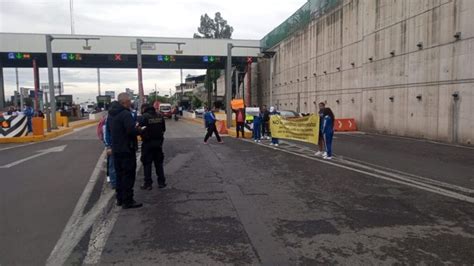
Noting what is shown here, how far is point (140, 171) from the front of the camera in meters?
10.6

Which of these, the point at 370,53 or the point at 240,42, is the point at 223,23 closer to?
the point at 240,42

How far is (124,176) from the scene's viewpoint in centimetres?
694

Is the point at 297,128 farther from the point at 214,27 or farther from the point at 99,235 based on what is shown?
the point at 214,27

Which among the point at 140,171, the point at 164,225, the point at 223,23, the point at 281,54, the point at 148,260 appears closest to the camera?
the point at 148,260

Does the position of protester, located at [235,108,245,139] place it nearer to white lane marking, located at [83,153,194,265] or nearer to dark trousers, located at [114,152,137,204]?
dark trousers, located at [114,152,137,204]

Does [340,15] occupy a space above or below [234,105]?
above

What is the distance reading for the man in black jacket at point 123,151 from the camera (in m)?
6.91

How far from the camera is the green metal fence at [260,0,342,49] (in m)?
31.8

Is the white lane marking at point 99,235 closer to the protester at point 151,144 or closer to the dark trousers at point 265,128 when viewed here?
the protester at point 151,144

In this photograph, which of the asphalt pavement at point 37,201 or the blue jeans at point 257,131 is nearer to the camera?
the asphalt pavement at point 37,201

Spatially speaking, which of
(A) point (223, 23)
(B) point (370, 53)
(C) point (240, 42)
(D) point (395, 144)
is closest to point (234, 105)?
(B) point (370, 53)

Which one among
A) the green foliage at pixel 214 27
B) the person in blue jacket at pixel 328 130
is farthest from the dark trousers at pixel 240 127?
the green foliage at pixel 214 27

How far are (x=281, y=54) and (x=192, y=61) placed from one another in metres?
10.6

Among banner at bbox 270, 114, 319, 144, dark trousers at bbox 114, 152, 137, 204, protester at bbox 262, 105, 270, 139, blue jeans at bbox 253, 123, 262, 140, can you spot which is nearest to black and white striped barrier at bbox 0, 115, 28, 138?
blue jeans at bbox 253, 123, 262, 140
